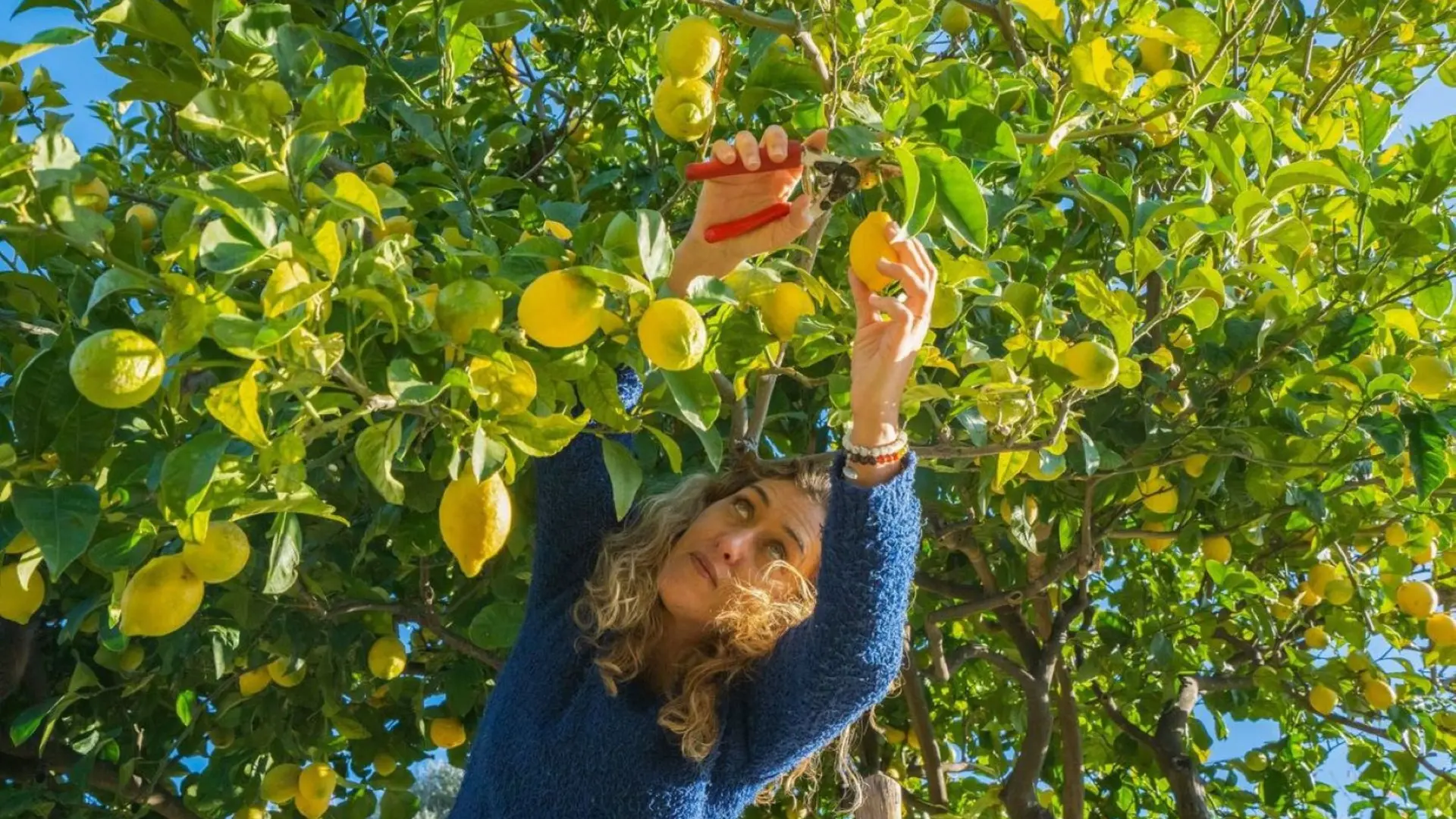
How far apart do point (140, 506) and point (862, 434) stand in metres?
0.64

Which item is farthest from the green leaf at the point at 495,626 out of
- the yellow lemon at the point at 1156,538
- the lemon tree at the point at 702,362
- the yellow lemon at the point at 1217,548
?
the yellow lemon at the point at 1217,548

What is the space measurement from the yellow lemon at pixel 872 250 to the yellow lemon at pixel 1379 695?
7.22 feet

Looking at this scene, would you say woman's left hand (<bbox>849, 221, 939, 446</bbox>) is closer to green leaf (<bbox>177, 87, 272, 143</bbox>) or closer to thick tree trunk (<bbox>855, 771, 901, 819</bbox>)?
green leaf (<bbox>177, 87, 272, 143</bbox>)

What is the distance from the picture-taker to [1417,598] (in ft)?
8.39

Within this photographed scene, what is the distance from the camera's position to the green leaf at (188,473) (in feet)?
2.97

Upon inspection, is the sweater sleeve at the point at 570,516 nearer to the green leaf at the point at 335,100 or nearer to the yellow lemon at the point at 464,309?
the yellow lemon at the point at 464,309

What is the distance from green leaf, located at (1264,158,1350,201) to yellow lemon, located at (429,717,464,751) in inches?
68.3

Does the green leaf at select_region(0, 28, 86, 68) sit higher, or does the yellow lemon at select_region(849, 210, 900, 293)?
the green leaf at select_region(0, 28, 86, 68)

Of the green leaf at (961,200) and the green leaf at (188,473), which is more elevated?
the green leaf at (961,200)

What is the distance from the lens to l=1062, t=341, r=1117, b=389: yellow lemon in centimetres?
128

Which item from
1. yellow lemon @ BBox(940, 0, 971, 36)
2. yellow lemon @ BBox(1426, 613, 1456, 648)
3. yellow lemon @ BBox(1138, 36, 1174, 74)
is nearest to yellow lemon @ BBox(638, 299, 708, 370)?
yellow lemon @ BBox(1138, 36, 1174, 74)

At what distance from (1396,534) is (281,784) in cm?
204

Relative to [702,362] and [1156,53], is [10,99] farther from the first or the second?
[1156,53]

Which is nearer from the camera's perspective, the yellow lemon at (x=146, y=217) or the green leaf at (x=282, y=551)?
the green leaf at (x=282, y=551)
